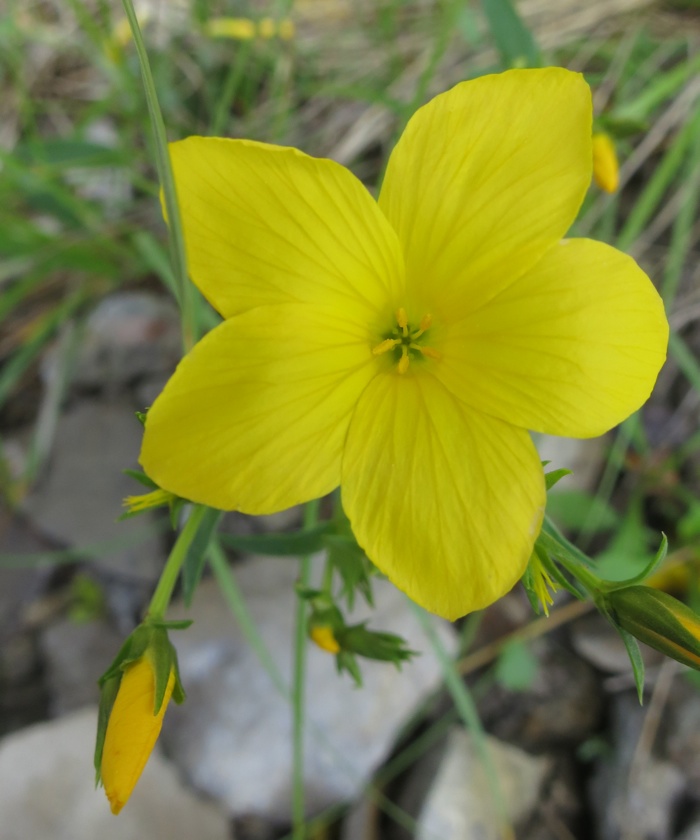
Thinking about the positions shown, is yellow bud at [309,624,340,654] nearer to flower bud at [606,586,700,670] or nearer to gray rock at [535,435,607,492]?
flower bud at [606,586,700,670]

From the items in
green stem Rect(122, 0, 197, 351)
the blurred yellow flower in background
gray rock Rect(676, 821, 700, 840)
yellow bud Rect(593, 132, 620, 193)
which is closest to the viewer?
green stem Rect(122, 0, 197, 351)

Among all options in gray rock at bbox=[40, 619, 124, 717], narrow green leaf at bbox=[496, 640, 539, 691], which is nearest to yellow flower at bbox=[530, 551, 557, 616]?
narrow green leaf at bbox=[496, 640, 539, 691]

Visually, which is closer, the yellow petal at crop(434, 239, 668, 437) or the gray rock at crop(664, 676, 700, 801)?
the yellow petal at crop(434, 239, 668, 437)

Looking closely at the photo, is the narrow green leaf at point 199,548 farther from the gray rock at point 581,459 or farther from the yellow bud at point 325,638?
the gray rock at point 581,459

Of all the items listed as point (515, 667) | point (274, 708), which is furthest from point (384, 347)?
point (274, 708)

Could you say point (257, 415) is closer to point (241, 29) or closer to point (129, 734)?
point (129, 734)

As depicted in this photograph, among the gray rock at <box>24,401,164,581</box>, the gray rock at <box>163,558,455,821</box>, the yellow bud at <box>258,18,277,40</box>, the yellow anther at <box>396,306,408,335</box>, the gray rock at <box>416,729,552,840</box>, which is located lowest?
the gray rock at <box>416,729,552,840</box>

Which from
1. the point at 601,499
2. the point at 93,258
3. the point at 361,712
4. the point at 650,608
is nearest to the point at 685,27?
the point at 601,499
